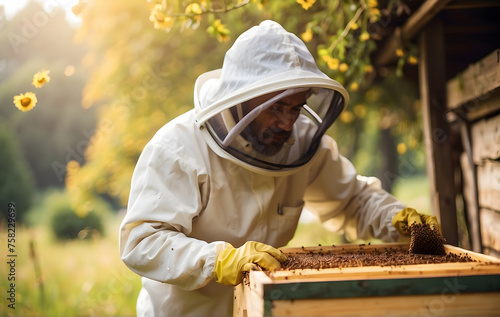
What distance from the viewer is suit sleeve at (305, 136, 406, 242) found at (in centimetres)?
298

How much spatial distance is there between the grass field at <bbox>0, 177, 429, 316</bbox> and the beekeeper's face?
3017 millimetres

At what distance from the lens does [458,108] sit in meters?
3.99

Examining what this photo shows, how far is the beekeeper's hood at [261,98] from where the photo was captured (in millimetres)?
2334

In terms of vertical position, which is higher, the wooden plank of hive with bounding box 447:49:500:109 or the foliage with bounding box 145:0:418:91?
the foliage with bounding box 145:0:418:91

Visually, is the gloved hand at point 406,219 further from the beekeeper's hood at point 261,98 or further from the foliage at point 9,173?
the foliage at point 9,173

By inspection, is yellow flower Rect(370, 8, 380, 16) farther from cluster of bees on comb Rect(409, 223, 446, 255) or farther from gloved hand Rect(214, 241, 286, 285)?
gloved hand Rect(214, 241, 286, 285)

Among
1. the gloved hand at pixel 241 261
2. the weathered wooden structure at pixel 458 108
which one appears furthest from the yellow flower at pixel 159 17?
the weathered wooden structure at pixel 458 108

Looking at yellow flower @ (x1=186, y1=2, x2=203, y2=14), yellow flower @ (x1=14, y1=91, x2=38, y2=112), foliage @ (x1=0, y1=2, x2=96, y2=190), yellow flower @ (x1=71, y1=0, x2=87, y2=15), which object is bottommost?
yellow flower @ (x1=14, y1=91, x2=38, y2=112)

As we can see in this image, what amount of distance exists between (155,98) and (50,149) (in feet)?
17.9

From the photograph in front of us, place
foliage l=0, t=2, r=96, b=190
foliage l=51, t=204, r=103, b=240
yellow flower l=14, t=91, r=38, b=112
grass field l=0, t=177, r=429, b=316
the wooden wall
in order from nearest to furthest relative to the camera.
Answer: yellow flower l=14, t=91, r=38, b=112, the wooden wall, grass field l=0, t=177, r=429, b=316, foliage l=51, t=204, r=103, b=240, foliage l=0, t=2, r=96, b=190

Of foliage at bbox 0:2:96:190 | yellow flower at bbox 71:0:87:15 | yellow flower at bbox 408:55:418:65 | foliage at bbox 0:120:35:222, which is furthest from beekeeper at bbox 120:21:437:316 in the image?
foliage at bbox 0:2:96:190

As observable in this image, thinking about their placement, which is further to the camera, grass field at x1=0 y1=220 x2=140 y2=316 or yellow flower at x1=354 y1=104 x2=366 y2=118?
yellow flower at x1=354 y1=104 x2=366 y2=118

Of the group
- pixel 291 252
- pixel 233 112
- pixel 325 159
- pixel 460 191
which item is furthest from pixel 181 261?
pixel 460 191

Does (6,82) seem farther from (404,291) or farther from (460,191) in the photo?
(404,291)
